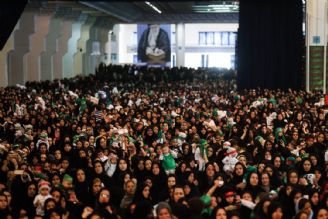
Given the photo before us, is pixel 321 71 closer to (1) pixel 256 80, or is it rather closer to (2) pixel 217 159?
(1) pixel 256 80

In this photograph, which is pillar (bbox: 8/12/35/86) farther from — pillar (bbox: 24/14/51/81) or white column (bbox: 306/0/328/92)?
white column (bbox: 306/0/328/92)

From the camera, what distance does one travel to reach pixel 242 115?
→ 2317 centimetres

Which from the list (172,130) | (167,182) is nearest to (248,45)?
(172,130)

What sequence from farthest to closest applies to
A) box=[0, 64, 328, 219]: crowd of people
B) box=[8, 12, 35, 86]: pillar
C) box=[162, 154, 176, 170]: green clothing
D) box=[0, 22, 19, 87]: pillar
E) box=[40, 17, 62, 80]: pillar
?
1. box=[40, 17, 62, 80]: pillar
2. box=[8, 12, 35, 86]: pillar
3. box=[0, 22, 19, 87]: pillar
4. box=[162, 154, 176, 170]: green clothing
5. box=[0, 64, 328, 219]: crowd of people

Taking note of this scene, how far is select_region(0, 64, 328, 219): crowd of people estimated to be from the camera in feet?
36.9

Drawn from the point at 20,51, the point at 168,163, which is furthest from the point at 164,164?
the point at 20,51

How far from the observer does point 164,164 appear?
49.7 feet

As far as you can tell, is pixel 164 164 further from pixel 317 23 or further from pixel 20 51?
pixel 20 51

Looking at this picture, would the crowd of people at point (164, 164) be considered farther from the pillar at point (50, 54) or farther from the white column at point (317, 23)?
the pillar at point (50, 54)

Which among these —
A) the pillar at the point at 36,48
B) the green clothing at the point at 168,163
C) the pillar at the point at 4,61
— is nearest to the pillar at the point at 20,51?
the pillar at the point at 36,48

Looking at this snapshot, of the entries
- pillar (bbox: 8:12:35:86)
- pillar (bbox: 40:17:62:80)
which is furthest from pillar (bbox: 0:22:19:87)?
pillar (bbox: 40:17:62:80)

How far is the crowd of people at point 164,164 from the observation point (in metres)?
11.2

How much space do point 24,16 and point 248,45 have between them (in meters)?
12.0

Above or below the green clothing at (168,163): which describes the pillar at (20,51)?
above
